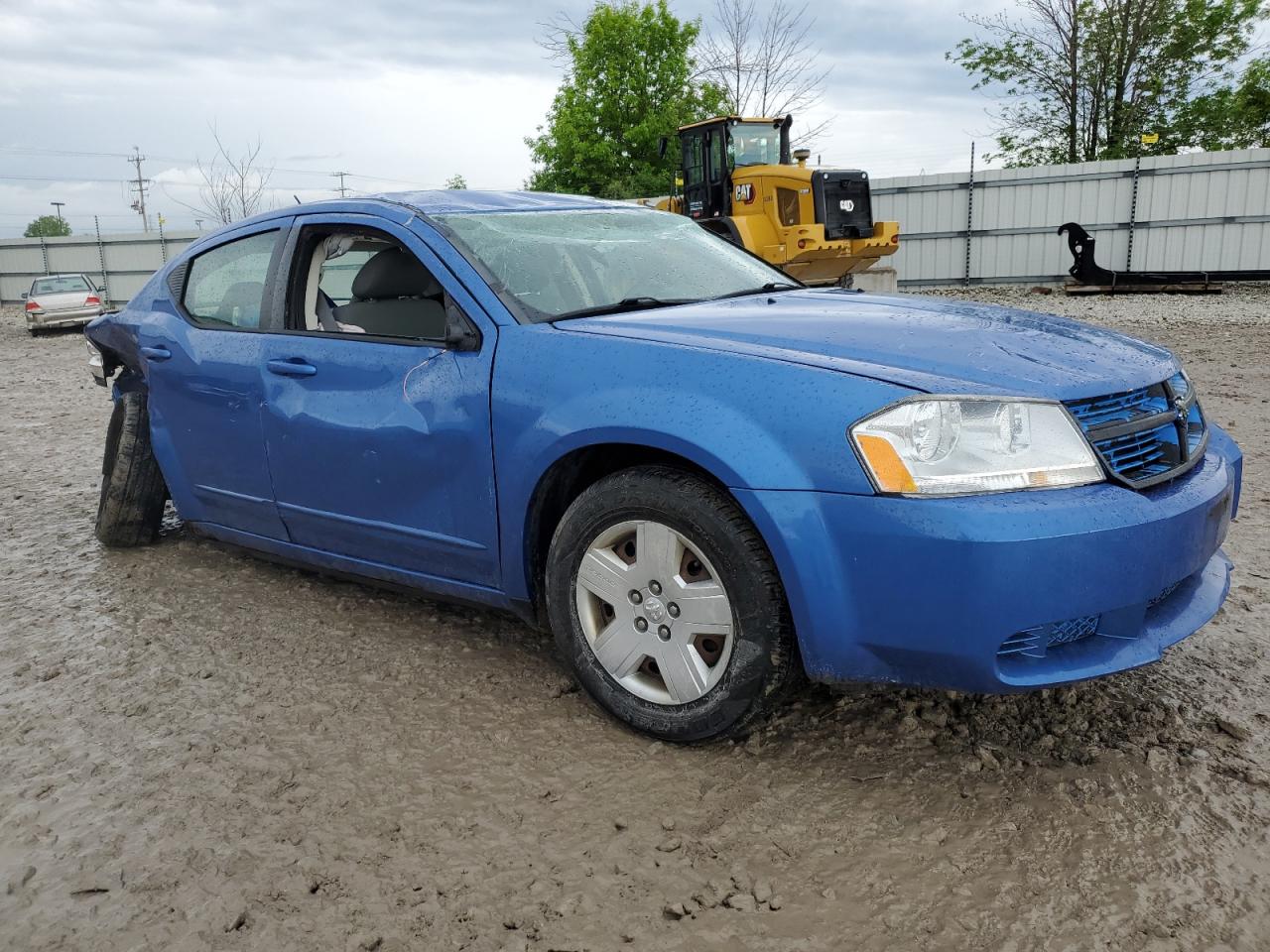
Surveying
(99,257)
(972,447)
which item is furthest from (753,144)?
(99,257)

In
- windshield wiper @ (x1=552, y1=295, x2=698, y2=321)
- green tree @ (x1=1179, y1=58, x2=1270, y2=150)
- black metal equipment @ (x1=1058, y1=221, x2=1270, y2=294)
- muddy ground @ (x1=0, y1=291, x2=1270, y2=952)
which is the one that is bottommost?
muddy ground @ (x1=0, y1=291, x2=1270, y2=952)

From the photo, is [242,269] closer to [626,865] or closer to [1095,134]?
[626,865]

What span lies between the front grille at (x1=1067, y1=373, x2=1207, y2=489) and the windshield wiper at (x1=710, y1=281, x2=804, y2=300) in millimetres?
1404

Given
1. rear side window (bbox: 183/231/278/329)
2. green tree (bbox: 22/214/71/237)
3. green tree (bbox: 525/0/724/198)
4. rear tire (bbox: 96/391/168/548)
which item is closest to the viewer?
rear side window (bbox: 183/231/278/329)

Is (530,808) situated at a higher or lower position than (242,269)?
lower

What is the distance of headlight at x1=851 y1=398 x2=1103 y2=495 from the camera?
232 cm

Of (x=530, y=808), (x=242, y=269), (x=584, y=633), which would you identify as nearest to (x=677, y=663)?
(x=584, y=633)

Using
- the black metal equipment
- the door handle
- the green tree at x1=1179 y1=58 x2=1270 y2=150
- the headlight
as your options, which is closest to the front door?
the door handle

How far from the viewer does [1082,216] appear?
22359 mm

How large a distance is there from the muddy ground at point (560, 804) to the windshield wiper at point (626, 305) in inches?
46.7

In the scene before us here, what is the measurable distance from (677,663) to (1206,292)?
18991 millimetres

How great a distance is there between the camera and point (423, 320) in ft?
11.2

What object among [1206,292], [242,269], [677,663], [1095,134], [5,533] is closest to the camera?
[677,663]

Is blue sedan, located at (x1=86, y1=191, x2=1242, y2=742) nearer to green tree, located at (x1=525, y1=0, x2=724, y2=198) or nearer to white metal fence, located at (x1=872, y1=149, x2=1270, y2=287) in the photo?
white metal fence, located at (x1=872, y1=149, x2=1270, y2=287)
